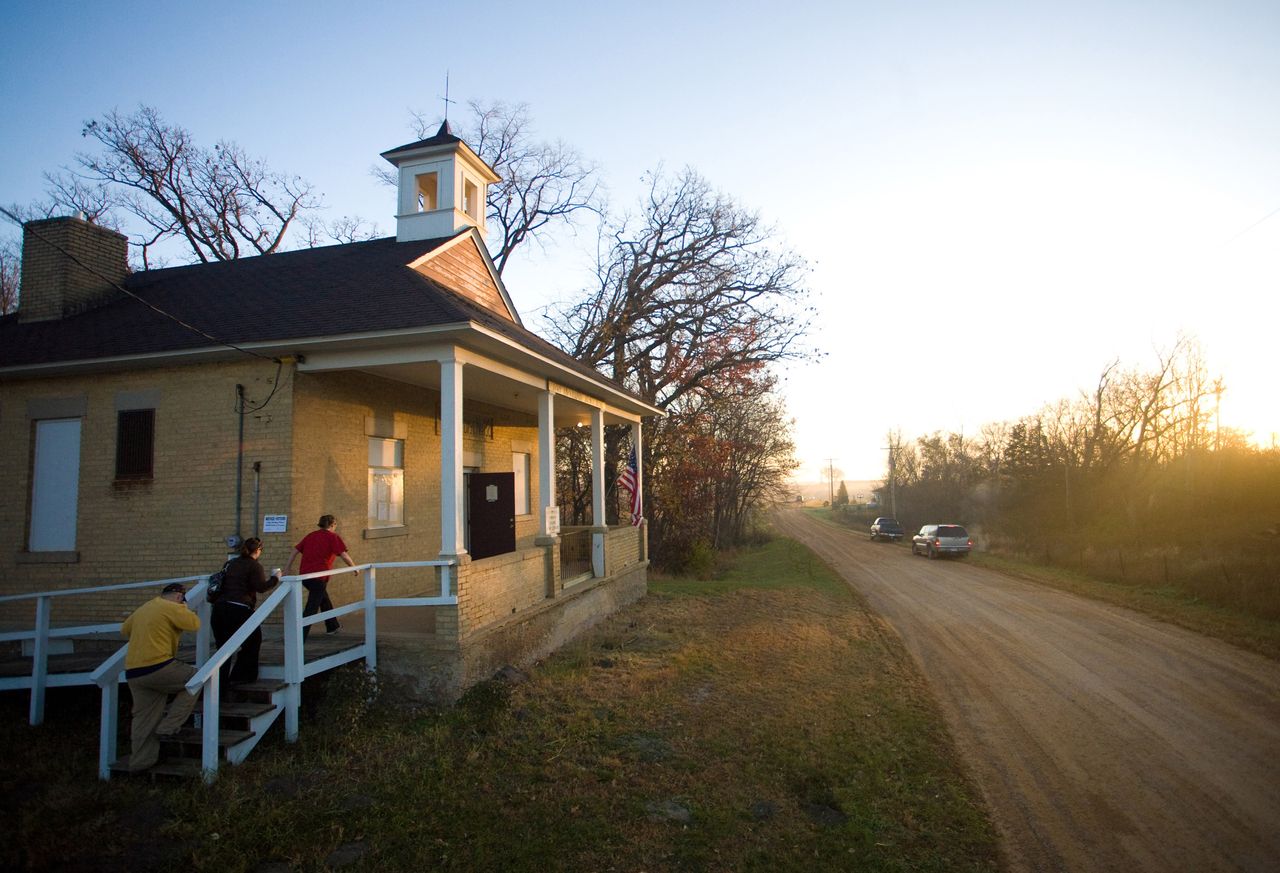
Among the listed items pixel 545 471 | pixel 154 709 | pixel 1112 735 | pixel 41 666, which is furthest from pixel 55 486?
pixel 1112 735

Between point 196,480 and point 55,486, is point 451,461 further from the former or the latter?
point 55,486

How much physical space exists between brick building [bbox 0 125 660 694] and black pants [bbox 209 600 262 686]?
1361mm

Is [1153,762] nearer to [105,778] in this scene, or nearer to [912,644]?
[912,644]

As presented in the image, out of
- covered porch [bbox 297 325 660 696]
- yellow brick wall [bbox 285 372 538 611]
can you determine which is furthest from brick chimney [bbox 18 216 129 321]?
covered porch [bbox 297 325 660 696]

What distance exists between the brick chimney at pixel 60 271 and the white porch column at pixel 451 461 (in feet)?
23.6

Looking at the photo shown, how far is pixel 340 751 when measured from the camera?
21.5 ft

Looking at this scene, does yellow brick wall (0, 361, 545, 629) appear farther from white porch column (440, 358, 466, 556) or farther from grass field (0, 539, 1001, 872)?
grass field (0, 539, 1001, 872)

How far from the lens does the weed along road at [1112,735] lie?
17.8 feet

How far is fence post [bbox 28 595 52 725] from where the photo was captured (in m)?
7.30

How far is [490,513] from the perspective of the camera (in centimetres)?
1278

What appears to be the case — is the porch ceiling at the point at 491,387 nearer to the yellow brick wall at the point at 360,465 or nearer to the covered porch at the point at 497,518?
the covered porch at the point at 497,518

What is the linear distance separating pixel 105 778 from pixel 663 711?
5250 mm

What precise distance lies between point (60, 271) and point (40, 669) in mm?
7481

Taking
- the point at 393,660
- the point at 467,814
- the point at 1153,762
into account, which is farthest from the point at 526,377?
the point at 1153,762
